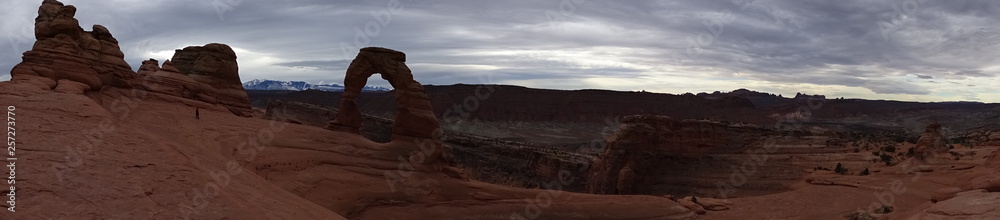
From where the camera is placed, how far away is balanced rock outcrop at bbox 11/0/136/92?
1917cm

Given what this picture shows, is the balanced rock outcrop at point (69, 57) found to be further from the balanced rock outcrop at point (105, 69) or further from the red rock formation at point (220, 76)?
Answer: the red rock formation at point (220, 76)

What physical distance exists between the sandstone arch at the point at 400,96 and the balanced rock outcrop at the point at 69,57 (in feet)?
30.4

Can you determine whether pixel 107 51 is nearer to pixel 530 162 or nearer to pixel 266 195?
pixel 266 195

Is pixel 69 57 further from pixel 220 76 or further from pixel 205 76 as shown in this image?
pixel 220 76

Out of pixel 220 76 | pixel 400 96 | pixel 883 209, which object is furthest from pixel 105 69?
pixel 883 209

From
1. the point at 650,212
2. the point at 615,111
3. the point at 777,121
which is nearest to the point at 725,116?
the point at 777,121

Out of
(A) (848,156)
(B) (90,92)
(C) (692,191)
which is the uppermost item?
(B) (90,92)

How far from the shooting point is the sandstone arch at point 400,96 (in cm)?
2673

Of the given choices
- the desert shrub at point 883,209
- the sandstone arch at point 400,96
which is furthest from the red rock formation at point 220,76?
the desert shrub at point 883,209

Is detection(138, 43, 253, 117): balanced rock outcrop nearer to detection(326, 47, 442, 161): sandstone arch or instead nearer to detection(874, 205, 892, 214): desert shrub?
detection(326, 47, 442, 161): sandstone arch

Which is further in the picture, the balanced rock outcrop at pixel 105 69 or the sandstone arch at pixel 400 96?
the sandstone arch at pixel 400 96

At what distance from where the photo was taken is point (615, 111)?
15588 centimetres

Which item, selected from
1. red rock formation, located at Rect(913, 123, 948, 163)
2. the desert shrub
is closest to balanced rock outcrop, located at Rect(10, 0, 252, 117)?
the desert shrub

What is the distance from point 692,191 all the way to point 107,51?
35.9m
